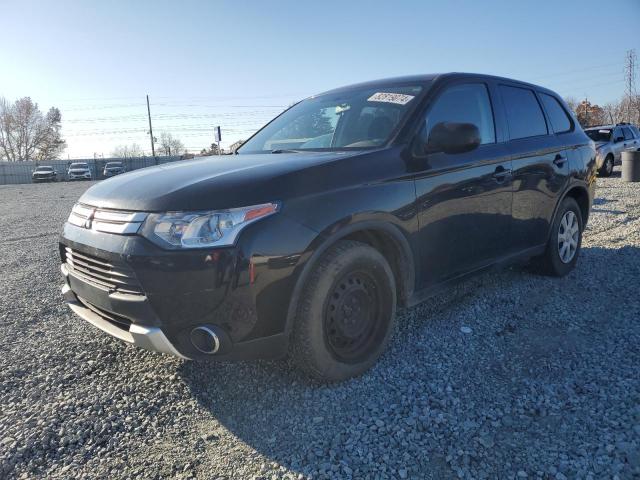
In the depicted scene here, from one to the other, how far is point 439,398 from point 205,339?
4.48 feet

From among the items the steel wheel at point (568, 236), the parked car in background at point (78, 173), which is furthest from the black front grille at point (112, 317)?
the parked car in background at point (78, 173)

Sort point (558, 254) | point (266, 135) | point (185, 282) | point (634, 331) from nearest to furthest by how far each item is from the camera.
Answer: point (185, 282) < point (634, 331) < point (266, 135) < point (558, 254)

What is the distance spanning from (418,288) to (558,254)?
2.33m

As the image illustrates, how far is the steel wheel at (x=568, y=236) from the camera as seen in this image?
4.83 m

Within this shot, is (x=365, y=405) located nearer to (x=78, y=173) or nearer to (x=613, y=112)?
(x=78, y=173)

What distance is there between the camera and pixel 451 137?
10.2 ft

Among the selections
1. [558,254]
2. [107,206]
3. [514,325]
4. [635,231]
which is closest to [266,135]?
[107,206]

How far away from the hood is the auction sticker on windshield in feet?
2.42

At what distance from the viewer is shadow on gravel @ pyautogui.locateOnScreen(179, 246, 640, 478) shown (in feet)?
7.44

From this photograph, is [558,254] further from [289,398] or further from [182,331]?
[182,331]

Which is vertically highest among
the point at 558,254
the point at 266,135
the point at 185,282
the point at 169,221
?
the point at 266,135

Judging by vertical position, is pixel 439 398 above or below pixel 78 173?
below

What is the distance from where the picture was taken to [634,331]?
3477mm

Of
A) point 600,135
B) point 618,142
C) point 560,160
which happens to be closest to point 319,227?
point 560,160
